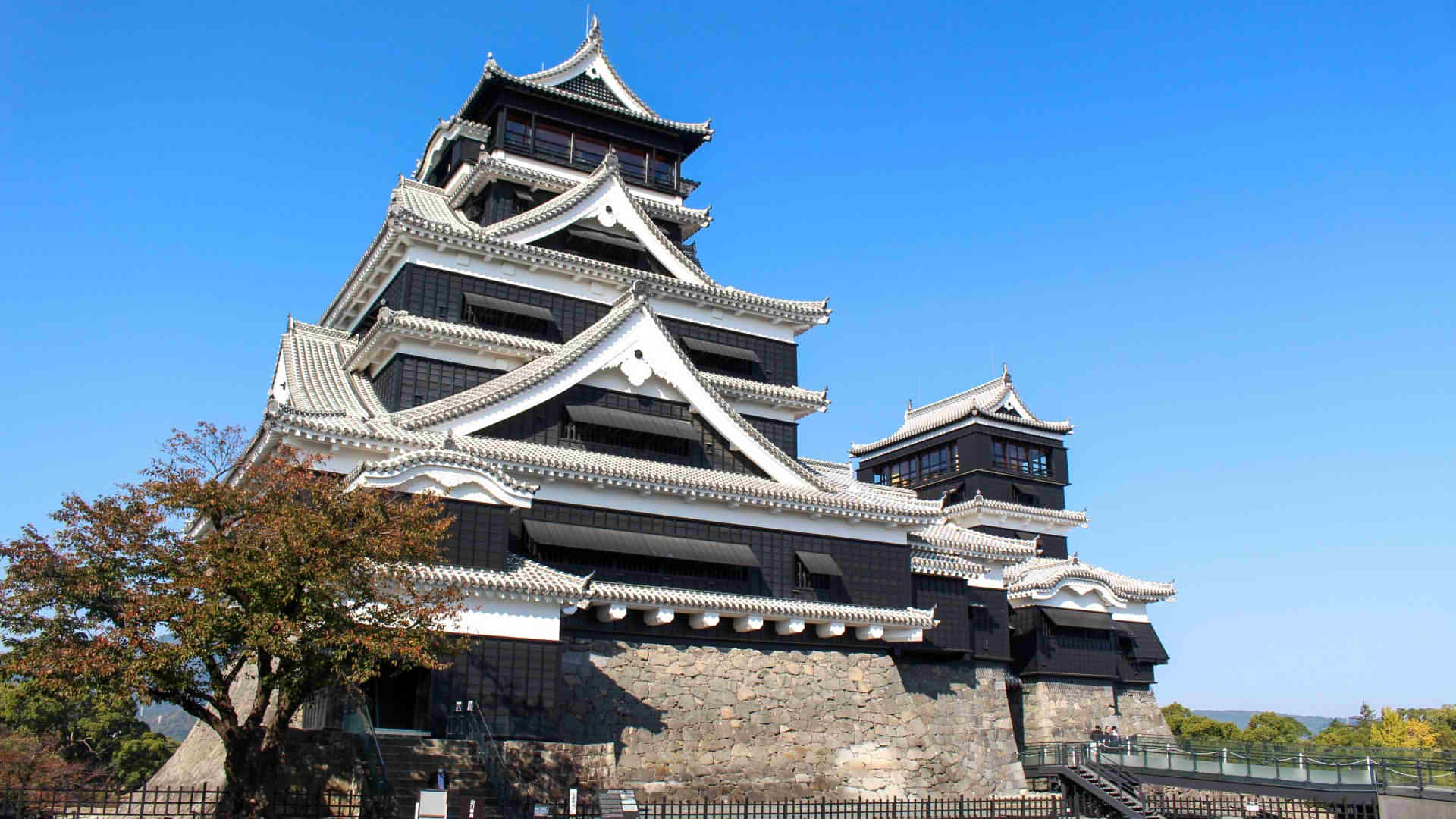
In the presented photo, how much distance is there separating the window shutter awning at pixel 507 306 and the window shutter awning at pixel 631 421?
3767 mm

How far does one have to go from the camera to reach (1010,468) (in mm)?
51312

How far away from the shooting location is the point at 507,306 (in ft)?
92.6

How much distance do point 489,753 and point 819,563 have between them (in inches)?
386

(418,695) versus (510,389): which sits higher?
(510,389)

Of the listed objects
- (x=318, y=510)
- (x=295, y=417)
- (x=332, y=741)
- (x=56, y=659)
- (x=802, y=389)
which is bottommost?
(x=332, y=741)

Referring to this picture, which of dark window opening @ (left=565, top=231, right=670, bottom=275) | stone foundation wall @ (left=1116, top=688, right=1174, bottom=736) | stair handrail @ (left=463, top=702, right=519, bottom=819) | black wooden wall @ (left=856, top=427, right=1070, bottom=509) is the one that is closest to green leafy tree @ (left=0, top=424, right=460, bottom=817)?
stair handrail @ (left=463, top=702, right=519, bottom=819)

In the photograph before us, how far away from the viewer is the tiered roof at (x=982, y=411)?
51.2 m

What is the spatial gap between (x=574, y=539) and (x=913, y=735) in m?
9.90

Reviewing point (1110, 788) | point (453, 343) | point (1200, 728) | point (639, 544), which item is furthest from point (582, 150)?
point (1200, 728)

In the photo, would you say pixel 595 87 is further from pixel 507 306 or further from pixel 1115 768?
pixel 1115 768

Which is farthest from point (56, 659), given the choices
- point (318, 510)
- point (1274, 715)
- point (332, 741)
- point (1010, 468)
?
point (1274, 715)

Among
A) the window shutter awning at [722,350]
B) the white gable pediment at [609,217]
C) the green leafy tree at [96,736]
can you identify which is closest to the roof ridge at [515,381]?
the window shutter awning at [722,350]

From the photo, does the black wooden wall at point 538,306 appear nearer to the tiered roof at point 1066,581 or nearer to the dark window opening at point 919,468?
the tiered roof at point 1066,581

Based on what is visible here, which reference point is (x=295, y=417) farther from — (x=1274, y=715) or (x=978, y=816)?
(x=1274, y=715)
